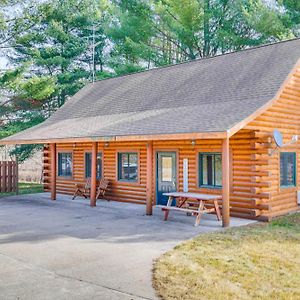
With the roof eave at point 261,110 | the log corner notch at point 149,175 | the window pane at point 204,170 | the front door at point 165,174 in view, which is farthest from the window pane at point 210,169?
the roof eave at point 261,110

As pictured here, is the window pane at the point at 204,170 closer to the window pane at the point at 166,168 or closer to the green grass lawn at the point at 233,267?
the window pane at the point at 166,168

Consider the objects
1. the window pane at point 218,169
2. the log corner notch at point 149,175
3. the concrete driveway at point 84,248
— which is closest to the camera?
the concrete driveway at point 84,248

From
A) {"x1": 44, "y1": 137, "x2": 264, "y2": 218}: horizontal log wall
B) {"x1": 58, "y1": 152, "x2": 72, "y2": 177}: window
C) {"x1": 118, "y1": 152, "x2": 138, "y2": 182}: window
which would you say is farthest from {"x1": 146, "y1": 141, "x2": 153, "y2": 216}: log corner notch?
{"x1": 58, "y1": 152, "x2": 72, "y2": 177}: window

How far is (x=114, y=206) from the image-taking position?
44.2 feet

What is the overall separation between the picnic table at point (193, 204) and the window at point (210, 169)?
0.65 m

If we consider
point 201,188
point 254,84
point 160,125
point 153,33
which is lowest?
point 201,188

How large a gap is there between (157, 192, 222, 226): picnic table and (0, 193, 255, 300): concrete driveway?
0.96ft

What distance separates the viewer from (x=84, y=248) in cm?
759

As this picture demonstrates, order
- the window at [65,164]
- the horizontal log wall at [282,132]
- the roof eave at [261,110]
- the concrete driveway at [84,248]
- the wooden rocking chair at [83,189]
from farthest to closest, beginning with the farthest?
the window at [65,164]
the wooden rocking chair at [83,189]
the horizontal log wall at [282,132]
the roof eave at [261,110]
the concrete driveway at [84,248]

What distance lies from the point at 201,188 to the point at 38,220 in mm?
4835

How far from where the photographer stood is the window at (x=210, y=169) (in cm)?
1166

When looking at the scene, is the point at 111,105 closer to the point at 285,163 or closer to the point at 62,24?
the point at 285,163

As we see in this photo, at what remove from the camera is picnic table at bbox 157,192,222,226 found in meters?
9.98

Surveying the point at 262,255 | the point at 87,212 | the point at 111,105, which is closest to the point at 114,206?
the point at 87,212
